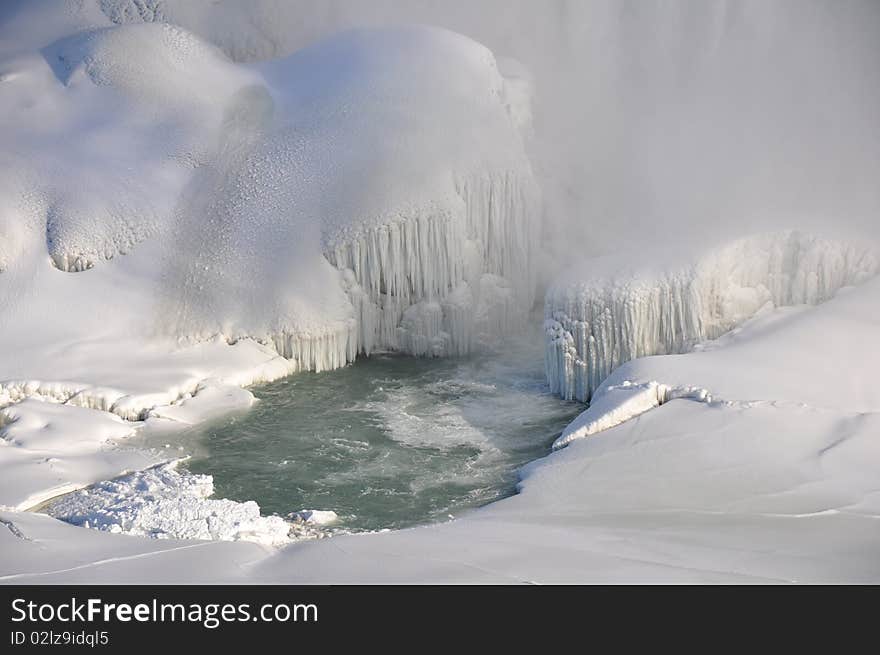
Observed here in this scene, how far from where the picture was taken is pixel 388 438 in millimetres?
11047

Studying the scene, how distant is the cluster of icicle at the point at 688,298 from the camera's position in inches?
455

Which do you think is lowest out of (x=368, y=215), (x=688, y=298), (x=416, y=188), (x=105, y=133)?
(x=688, y=298)

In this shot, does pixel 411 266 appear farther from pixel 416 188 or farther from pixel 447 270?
pixel 416 188

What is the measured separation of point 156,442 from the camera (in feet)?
35.5

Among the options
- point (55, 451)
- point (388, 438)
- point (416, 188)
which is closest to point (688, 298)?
point (388, 438)

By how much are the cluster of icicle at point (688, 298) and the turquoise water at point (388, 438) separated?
62cm

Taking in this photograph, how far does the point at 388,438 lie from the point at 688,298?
10.5 feet

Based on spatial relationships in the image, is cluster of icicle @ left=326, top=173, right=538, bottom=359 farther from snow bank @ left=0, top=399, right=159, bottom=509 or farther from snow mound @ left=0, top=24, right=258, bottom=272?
snow bank @ left=0, top=399, right=159, bottom=509

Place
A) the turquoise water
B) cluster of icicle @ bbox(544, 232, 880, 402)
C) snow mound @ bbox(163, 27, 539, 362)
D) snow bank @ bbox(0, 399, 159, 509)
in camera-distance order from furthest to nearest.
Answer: snow mound @ bbox(163, 27, 539, 362) < cluster of icicle @ bbox(544, 232, 880, 402) < the turquoise water < snow bank @ bbox(0, 399, 159, 509)

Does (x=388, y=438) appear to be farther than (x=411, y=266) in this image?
No

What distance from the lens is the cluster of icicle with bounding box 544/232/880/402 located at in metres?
11.6

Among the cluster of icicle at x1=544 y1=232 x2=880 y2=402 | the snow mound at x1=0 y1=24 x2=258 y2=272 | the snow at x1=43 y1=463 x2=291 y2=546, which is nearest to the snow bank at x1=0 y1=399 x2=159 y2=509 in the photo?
the snow at x1=43 y1=463 x2=291 y2=546

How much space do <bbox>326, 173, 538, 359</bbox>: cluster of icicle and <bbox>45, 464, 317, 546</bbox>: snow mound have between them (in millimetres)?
3992

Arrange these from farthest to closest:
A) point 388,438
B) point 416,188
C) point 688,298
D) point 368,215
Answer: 1. point 416,188
2. point 368,215
3. point 688,298
4. point 388,438
